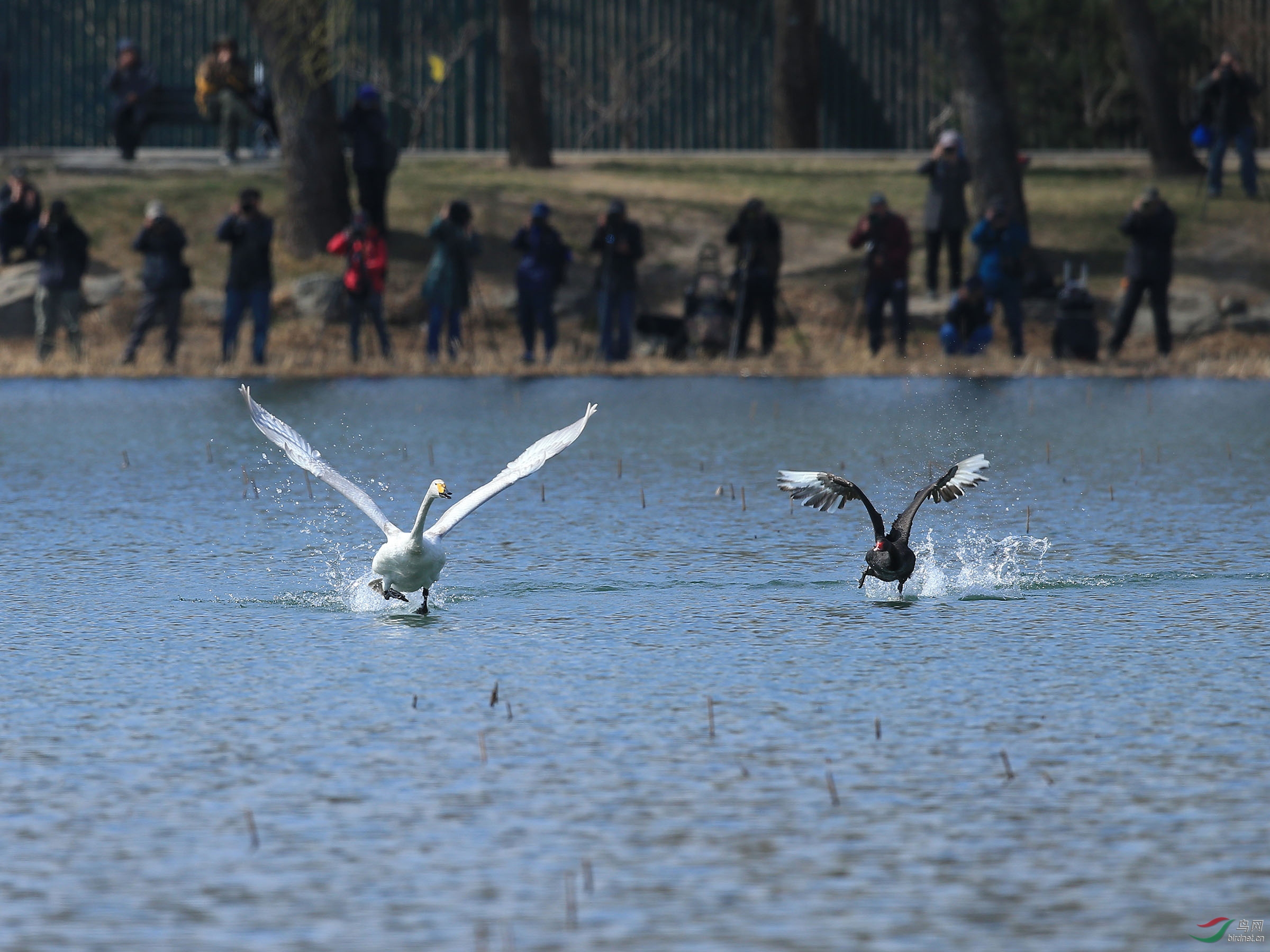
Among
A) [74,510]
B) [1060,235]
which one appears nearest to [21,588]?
[74,510]

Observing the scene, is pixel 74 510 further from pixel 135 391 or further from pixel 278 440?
pixel 135 391

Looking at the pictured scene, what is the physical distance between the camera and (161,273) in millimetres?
25859

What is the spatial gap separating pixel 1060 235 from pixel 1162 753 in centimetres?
2478

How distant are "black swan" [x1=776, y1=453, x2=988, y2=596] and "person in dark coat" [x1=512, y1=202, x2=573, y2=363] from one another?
48.8ft

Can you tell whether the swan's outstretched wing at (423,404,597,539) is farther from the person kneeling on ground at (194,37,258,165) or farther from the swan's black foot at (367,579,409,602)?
the person kneeling on ground at (194,37,258,165)

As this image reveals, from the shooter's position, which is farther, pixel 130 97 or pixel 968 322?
pixel 130 97

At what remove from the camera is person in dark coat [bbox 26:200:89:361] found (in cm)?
2586

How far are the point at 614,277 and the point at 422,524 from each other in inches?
649

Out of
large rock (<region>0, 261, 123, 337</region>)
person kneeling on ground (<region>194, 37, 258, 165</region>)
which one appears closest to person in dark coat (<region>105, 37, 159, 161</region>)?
person kneeling on ground (<region>194, 37, 258, 165</region>)

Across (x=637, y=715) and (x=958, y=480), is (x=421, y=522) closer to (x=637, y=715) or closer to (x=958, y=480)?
(x=637, y=715)

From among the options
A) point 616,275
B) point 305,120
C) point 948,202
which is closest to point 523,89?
point 305,120

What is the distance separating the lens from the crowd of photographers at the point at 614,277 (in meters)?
26.0

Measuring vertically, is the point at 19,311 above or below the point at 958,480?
below

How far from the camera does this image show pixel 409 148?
40.7m
